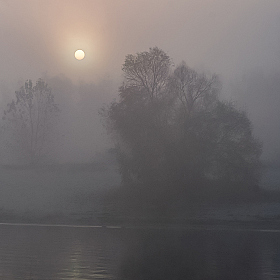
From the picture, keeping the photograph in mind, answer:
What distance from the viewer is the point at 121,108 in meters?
29.9

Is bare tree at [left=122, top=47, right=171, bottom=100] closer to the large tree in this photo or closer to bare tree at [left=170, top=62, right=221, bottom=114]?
bare tree at [left=170, top=62, right=221, bottom=114]

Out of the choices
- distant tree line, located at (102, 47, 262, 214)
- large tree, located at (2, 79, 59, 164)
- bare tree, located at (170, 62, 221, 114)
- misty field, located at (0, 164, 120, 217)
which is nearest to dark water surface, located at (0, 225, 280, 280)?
misty field, located at (0, 164, 120, 217)

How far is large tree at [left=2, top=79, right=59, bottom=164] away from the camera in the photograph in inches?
2053

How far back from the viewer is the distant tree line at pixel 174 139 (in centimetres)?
2720

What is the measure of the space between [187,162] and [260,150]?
5139 millimetres

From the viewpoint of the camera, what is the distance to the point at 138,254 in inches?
451

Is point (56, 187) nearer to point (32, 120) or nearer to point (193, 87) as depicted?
point (193, 87)

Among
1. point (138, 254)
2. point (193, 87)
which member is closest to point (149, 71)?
point (193, 87)

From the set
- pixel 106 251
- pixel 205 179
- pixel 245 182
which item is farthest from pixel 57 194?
pixel 106 251

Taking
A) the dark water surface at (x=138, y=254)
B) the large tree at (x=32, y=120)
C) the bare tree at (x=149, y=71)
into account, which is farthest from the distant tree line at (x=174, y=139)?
the large tree at (x=32, y=120)

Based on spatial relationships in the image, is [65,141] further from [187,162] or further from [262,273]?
[262,273]

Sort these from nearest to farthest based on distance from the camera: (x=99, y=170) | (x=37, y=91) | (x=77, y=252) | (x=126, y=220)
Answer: (x=77, y=252), (x=126, y=220), (x=99, y=170), (x=37, y=91)

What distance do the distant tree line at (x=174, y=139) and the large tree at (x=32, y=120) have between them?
23.6 meters

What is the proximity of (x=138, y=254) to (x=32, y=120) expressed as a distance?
4429 centimetres
